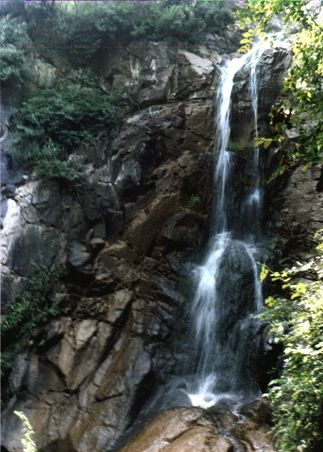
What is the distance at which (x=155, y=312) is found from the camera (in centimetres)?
858

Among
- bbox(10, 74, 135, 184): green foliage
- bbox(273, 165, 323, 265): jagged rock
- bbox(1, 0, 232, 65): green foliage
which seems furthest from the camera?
bbox(1, 0, 232, 65): green foliage

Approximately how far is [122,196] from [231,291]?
11.1 feet

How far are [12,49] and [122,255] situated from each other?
6.37m

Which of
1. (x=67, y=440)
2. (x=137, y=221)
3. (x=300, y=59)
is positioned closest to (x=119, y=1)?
(x=137, y=221)

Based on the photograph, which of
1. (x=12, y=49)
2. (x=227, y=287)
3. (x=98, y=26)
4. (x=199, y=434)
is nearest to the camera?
(x=199, y=434)

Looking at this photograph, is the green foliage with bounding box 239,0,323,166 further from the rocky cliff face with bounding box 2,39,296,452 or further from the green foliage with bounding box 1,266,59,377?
the green foliage with bounding box 1,266,59,377

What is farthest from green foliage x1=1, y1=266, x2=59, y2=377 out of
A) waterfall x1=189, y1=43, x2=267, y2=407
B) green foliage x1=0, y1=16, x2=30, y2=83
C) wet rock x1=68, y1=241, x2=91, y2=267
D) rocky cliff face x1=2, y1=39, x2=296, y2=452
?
green foliage x1=0, y1=16, x2=30, y2=83

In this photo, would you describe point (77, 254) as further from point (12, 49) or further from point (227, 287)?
point (12, 49)

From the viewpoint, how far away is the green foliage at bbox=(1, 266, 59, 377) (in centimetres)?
852

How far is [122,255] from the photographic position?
9289 mm

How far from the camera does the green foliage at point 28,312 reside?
27.9ft

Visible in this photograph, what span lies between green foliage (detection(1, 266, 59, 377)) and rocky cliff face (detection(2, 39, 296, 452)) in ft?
0.59

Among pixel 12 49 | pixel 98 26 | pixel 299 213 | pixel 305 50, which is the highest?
pixel 98 26

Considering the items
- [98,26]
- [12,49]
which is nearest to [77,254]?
[12,49]
